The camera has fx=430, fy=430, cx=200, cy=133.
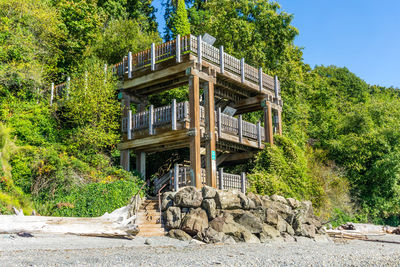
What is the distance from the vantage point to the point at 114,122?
20.8m

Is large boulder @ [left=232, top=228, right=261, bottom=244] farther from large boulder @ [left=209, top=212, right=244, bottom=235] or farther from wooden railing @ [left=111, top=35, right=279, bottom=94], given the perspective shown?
wooden railing @ [left=111, top=35, right=279, bottom=94]

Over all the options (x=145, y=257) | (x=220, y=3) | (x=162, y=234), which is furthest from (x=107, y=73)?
(x=220, y=3)

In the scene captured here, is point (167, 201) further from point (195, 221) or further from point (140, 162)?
point (140, 162)

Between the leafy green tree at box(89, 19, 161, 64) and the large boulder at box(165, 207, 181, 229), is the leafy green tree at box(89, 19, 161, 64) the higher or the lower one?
the higher one

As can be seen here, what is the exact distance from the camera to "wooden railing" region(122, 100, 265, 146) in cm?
1878

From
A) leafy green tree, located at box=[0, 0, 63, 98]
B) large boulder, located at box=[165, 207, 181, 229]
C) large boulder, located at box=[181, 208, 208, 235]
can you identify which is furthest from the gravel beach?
leafy green tree, located at box=[0, 0, 63, 98]

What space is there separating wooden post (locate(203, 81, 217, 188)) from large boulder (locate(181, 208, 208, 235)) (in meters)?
2.46

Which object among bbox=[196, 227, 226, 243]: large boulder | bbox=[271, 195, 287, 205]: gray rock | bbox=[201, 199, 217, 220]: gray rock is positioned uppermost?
bbox=[271, 195, 287, 205]: gray rock

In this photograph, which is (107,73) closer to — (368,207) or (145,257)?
(145,257)

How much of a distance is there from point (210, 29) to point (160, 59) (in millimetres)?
14095

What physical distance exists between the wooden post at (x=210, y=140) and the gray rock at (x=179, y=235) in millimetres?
3389

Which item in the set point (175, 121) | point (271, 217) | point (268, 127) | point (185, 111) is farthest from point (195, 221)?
point (268, 127)

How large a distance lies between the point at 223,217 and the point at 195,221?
1.08 meters

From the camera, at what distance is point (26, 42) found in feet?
71.1
